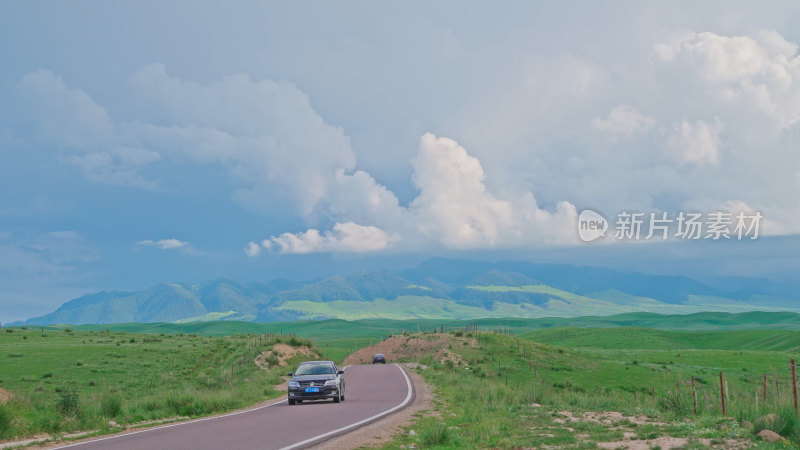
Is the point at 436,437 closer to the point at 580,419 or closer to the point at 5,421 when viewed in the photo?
the point at 580,419

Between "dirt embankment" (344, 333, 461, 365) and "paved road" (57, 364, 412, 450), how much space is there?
4181 cm

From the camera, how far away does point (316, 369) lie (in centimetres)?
3094

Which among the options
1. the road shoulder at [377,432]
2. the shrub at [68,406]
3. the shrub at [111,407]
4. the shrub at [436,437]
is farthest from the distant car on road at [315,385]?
the shrub at [436,437]

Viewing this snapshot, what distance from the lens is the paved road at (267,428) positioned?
1695 cm

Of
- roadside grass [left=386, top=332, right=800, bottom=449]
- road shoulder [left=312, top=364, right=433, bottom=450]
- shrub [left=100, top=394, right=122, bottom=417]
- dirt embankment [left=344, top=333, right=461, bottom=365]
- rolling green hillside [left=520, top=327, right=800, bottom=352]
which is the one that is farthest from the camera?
rolling green hillside [left=520, top=327, right=800, bottom=352]

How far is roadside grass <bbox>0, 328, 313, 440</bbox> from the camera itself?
22.2 metres

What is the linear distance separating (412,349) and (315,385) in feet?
175

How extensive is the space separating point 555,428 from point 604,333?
170044 millimetres

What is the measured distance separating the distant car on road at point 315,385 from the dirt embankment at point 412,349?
39491mm

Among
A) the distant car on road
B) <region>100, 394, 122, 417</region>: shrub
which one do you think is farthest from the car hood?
<region>100, 394, 122, 417</region>: shrub

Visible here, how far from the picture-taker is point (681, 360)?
3819 inches

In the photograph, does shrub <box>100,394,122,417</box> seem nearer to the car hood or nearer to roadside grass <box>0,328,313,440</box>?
roadside grass <box>0,328,313,440</box>

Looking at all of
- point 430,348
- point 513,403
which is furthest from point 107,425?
point 430,348

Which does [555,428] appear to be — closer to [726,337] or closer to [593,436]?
[593,436]
